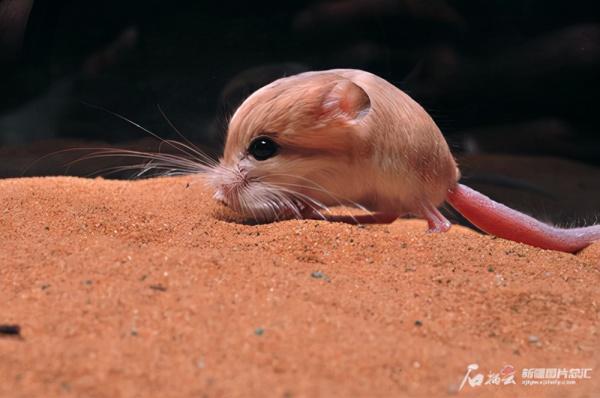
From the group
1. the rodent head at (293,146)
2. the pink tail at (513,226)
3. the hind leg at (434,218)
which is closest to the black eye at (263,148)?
the rodent head at (293,146)

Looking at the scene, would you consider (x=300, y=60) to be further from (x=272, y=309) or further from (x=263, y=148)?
(x=272, y=309)

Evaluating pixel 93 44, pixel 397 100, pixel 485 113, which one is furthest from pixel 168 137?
pixel 485 113

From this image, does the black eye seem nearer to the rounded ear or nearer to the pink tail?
the rounded ear

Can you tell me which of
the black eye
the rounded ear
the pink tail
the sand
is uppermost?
the rounded ear

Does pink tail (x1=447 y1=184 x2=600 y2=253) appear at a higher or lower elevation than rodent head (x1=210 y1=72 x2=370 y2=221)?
lower

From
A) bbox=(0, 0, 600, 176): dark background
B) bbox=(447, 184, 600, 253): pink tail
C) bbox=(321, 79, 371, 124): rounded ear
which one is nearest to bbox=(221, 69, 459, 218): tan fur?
bbox=(321, 79, 371, 124): rounded ear

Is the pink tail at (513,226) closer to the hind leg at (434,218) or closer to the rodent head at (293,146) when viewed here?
the hind leg at (434,218)

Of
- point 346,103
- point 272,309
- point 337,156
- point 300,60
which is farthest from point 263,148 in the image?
point 272,309

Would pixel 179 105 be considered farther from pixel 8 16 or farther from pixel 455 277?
pixel 455 277
